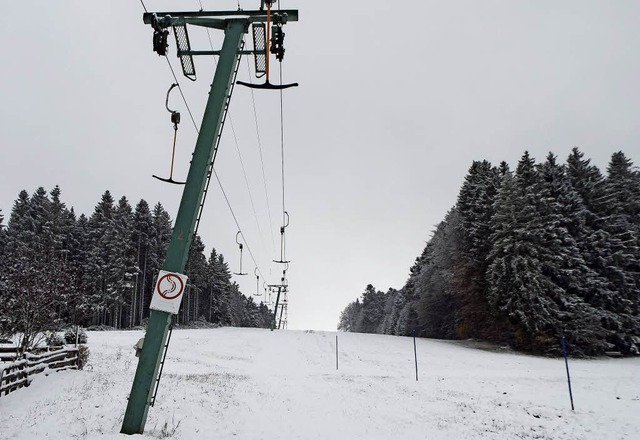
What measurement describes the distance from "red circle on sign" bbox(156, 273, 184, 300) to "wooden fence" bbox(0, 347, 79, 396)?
698 cm

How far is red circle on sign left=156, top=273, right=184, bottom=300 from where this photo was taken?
815 centimetres

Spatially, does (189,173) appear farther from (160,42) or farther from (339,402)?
(339,402)

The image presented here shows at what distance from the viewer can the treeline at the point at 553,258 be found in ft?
115

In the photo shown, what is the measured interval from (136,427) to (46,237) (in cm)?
5967

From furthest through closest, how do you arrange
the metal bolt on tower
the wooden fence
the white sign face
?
1. the wooden fence
2. the white sign face
3. the metal bolt on tower

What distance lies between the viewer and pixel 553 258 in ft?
117

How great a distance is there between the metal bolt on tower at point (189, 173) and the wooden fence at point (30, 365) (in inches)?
256

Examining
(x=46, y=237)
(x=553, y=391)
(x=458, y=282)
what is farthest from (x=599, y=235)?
(x=46, y=237)

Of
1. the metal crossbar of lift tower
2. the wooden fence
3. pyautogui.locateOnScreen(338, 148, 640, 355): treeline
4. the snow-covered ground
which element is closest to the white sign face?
the snow-covered ground

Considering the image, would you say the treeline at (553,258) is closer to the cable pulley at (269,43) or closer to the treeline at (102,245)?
the treeline at (102,245)

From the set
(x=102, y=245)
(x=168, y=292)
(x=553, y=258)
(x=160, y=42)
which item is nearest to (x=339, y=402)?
(x=168, y=292)

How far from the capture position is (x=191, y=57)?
32.3 ft

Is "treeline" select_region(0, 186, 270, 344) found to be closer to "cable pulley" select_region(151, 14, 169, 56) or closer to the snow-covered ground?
the snow-covered ground

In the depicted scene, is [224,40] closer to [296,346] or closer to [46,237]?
[296,346]
